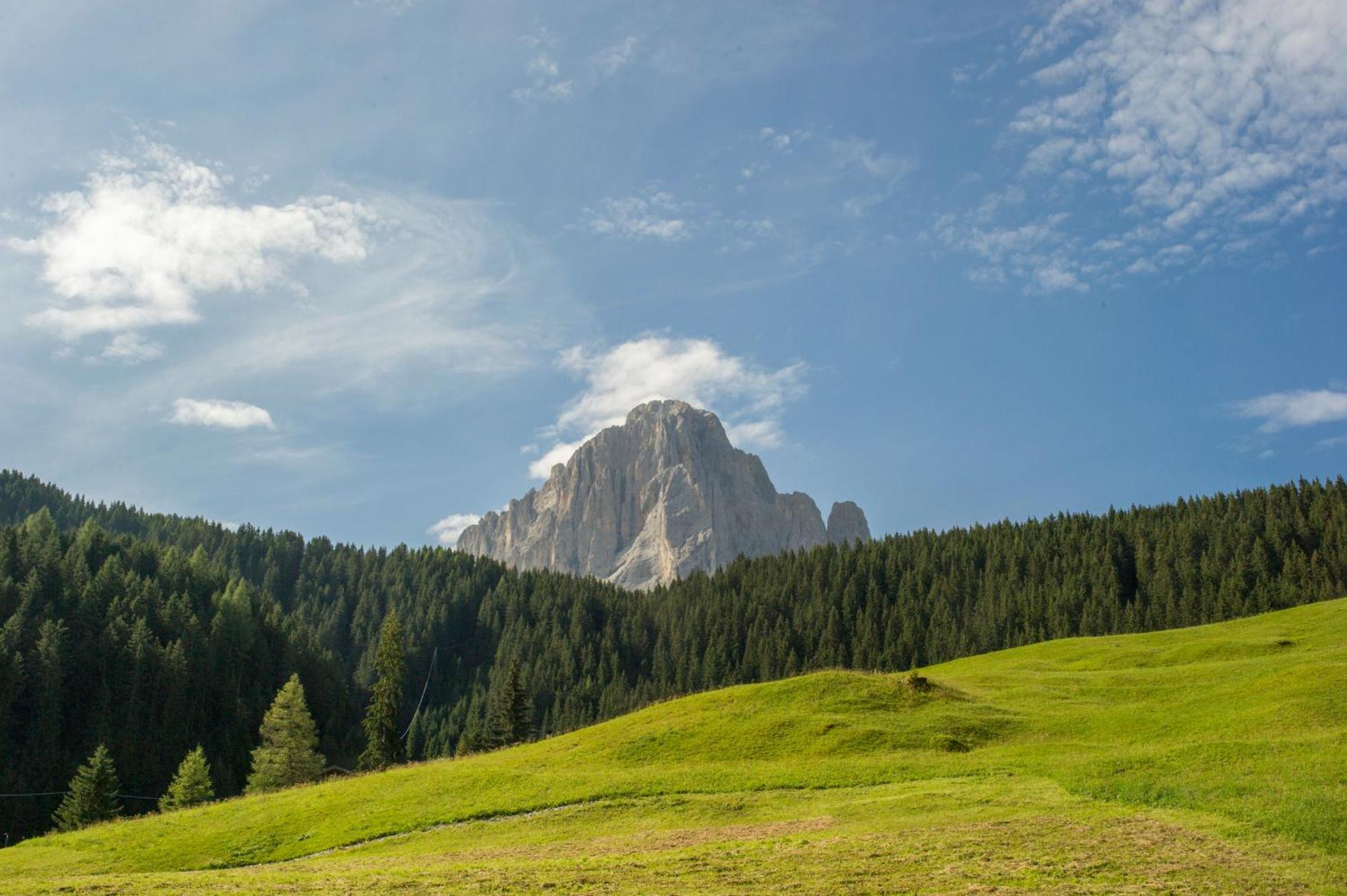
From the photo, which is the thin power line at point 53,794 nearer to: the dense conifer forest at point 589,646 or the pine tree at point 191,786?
the dense conifer forest at point 589,646

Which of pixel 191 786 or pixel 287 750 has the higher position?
pixel 287 750

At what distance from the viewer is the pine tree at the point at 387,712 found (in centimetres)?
9662

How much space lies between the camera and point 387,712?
97125 mm

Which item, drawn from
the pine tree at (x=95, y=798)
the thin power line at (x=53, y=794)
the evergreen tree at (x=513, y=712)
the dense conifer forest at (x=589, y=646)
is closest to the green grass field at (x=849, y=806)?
the pine tree at (x=95, y=798)

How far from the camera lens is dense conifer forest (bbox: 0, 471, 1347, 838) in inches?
5276

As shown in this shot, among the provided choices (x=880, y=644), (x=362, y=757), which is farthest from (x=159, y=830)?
(x=880, y=644)

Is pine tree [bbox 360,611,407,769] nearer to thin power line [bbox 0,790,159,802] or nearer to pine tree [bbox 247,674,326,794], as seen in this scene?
pine tree [bbox 247,674,326,794]

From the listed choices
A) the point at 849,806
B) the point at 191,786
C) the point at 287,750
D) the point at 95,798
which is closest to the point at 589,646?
the point at 287,750

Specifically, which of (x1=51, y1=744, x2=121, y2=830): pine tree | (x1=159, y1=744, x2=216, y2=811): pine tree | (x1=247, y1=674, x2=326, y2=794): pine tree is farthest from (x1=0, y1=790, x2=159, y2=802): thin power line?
(x1=159, y1=744, x2=216, y2=811): pine tree

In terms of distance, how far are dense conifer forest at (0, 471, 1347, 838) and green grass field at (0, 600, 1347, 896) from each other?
58.4 metres

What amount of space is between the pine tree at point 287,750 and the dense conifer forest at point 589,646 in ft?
79.7

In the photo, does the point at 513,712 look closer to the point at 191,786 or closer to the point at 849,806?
the point at 191,786

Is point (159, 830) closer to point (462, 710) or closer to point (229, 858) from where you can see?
point (229, 858)

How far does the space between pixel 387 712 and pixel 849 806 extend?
7160cm
